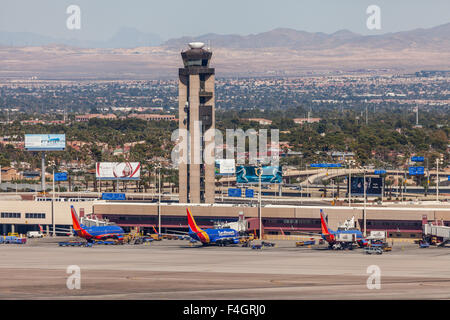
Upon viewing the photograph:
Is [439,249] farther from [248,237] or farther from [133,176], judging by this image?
[133,176]

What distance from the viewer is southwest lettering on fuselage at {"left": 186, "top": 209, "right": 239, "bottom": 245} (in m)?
138

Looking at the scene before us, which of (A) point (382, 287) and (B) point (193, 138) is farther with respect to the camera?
(B) point (193, 138)

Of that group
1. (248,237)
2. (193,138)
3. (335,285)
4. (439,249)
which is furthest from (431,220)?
(335,285)

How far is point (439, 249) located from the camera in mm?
132500

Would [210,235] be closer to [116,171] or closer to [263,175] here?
[263,175]

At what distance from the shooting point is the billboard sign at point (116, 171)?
187 m

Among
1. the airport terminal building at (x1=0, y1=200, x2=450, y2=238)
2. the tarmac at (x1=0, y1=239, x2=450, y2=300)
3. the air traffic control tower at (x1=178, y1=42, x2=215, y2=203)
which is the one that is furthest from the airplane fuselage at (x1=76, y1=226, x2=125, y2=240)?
the air traffic control tower at (x1=178, y1=42, x2=215, y2=203)

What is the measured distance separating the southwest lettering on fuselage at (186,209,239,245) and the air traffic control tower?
23.8 m

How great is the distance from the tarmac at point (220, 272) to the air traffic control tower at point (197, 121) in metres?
26.2

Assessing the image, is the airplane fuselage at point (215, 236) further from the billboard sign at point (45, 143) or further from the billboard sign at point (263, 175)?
the billboard sign at point (45, 143)

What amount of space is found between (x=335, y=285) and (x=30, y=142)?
113886mm

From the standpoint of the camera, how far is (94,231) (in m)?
144

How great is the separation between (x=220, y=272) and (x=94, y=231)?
45935mm

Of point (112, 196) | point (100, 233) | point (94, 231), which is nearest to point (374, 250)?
point (100, 233)
